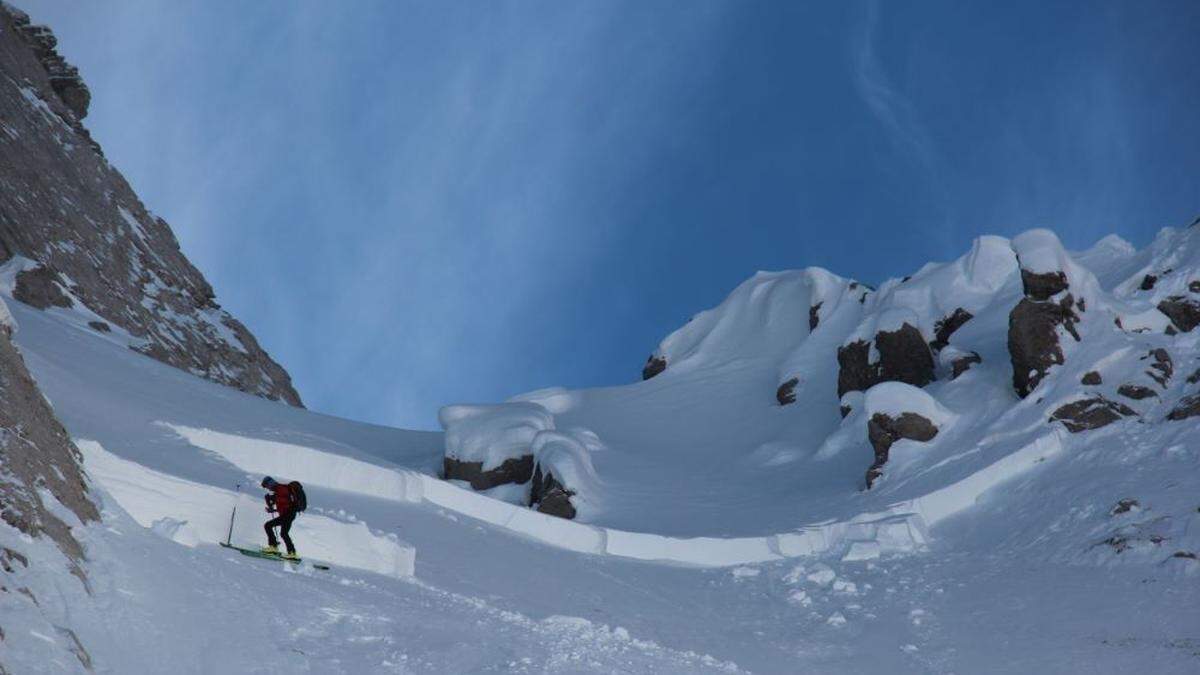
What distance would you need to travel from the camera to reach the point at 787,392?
50375 millimetres

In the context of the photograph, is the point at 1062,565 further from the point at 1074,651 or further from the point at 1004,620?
the point at 1074,651

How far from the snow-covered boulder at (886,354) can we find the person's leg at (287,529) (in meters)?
26.3

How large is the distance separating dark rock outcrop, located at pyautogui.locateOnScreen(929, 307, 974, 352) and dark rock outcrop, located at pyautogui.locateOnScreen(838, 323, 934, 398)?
1.36 metres

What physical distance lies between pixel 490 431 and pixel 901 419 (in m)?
Answer: 13.4

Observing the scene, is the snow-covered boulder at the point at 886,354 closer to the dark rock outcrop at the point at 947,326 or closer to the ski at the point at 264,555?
the dark rock outcrop at the point at 947,326

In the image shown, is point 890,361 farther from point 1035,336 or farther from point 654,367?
point 654,367

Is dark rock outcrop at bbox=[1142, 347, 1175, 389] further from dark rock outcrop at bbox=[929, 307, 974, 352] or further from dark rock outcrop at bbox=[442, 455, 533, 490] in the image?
dark rock outcrop at bbox=[442, 455, 533, 490]

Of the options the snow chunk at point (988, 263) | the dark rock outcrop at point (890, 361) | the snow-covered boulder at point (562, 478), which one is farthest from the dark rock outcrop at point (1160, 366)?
the snow-covered boulder at point (562, 478)

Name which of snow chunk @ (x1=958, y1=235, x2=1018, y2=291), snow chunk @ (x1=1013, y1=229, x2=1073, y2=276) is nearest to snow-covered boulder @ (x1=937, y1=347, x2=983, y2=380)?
snow chunk @ (x1=1013, y1=229, x2=1073, y2=276)

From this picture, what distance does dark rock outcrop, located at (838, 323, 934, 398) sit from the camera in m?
44.0

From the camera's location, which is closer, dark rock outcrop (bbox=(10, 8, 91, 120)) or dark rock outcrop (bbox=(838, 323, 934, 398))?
dark rock outcrop (bbox=(838, 323, 934, 398))

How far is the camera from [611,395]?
5538cm

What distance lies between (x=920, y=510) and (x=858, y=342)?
524 inches

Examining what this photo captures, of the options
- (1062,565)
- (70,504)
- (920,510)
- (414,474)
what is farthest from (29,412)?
(920,510)
